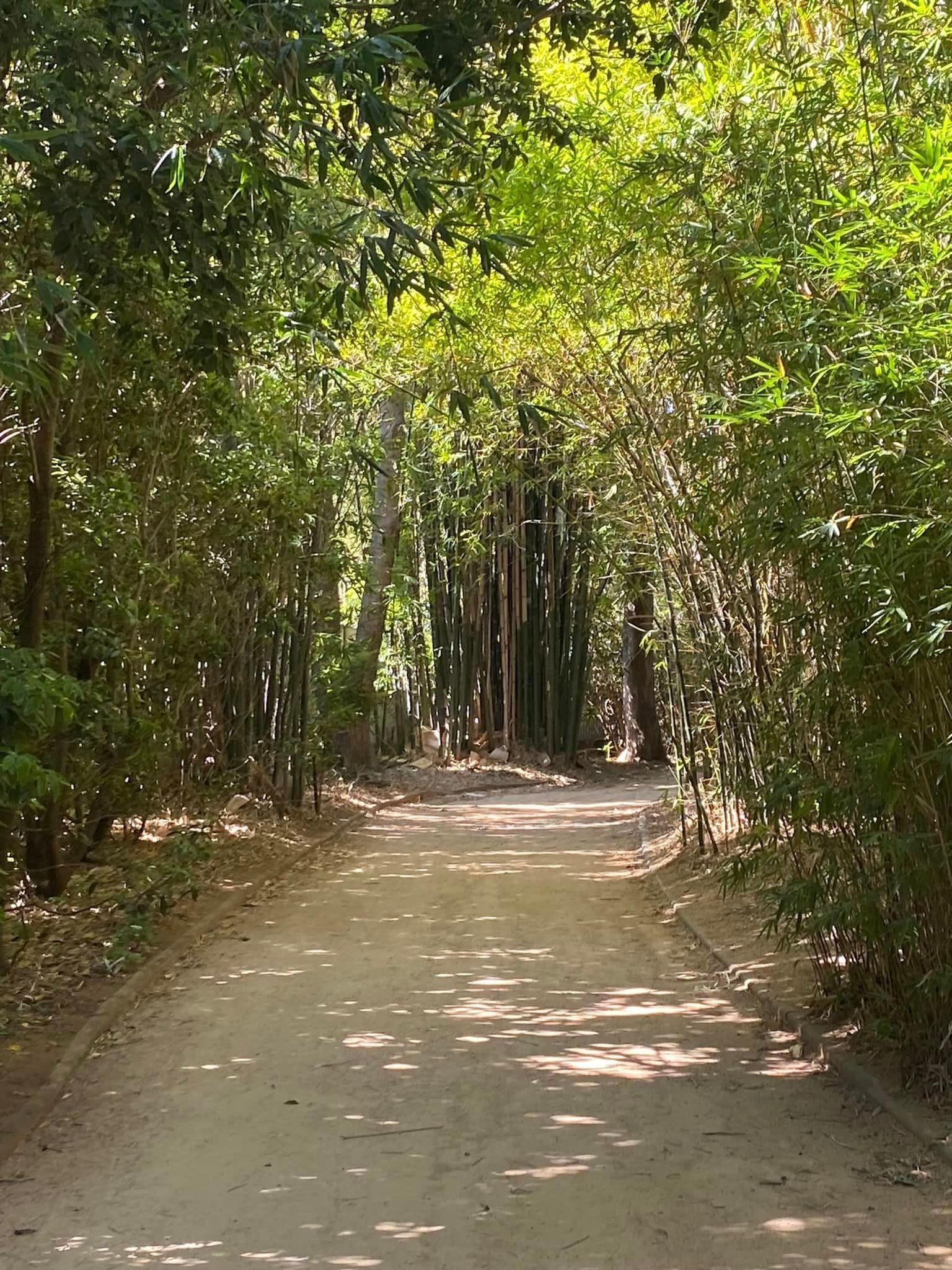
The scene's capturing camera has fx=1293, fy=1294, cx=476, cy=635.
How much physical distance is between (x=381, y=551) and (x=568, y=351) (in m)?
8.05

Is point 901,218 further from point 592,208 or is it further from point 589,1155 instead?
point 592,208

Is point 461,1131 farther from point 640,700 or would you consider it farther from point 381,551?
point 640,700

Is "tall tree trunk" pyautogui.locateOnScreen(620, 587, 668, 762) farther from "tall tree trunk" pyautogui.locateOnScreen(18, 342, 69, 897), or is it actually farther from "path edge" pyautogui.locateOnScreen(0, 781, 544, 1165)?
"tall tree trunk" pyautogui.locateOnScreen(18, 342, 69, 897)

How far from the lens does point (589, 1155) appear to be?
147 inches

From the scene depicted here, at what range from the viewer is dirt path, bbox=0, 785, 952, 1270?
3164 mm

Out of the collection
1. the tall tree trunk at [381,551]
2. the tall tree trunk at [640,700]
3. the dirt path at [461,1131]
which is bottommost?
the dirt path at [461,1131]

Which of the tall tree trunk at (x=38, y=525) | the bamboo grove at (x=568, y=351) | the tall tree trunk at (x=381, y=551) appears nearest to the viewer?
the bamboo grove at (x=568, y=351)

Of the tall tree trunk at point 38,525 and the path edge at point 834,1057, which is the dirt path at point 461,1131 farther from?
the tall tree trunk at point 38,525

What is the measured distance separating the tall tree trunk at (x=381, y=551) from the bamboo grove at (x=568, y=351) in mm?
5302

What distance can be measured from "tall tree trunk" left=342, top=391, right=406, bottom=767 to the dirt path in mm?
8842

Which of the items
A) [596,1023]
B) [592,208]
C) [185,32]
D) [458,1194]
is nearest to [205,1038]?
[596,1023]

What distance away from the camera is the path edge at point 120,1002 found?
4133 mm

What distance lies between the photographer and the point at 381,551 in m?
15.9

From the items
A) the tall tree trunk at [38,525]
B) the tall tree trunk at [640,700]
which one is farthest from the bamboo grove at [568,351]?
the tall tree trunk at [640,700]
